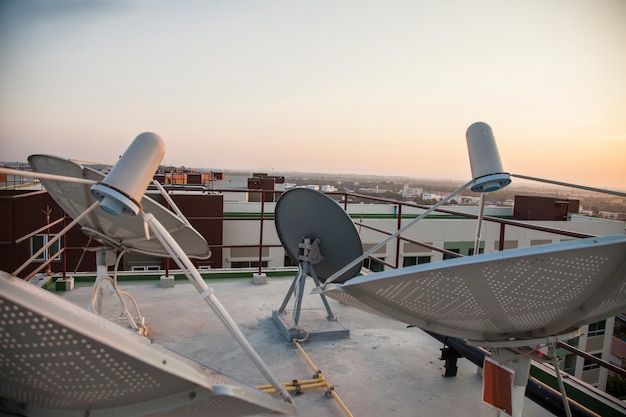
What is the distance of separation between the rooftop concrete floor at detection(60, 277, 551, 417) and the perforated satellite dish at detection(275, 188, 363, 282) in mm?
701

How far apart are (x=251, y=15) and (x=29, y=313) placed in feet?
33.7

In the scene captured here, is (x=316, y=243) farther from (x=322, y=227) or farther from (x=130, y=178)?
(x=130, y=178)

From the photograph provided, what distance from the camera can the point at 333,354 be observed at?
3.86m

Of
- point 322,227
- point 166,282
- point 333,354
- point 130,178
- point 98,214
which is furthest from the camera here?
point 166,282

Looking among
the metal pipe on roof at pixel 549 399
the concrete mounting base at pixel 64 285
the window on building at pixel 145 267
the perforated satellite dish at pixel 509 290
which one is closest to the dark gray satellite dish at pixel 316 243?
the metal pipe on roof at pixel 549 399

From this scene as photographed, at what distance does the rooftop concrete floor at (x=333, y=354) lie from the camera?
10.2 feet

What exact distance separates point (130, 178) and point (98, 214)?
2.12 metres

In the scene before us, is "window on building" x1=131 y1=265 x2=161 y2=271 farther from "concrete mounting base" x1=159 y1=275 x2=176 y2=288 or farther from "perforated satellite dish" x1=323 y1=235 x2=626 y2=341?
"perforated satellite dish" x1=323 y1=235 x2=626 y2=341

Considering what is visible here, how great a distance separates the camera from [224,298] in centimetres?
521

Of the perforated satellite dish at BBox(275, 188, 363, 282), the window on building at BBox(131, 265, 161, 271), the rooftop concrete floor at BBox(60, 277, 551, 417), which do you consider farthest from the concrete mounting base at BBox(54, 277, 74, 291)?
the window on building at BBox(131, 265, 161, 271)

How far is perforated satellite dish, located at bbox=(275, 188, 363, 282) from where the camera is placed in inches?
155

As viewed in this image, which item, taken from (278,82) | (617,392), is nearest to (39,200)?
(278,82)

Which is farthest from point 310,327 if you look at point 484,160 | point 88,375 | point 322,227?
point 88,375

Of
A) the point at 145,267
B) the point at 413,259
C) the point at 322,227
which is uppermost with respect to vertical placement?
the point at 322,227
